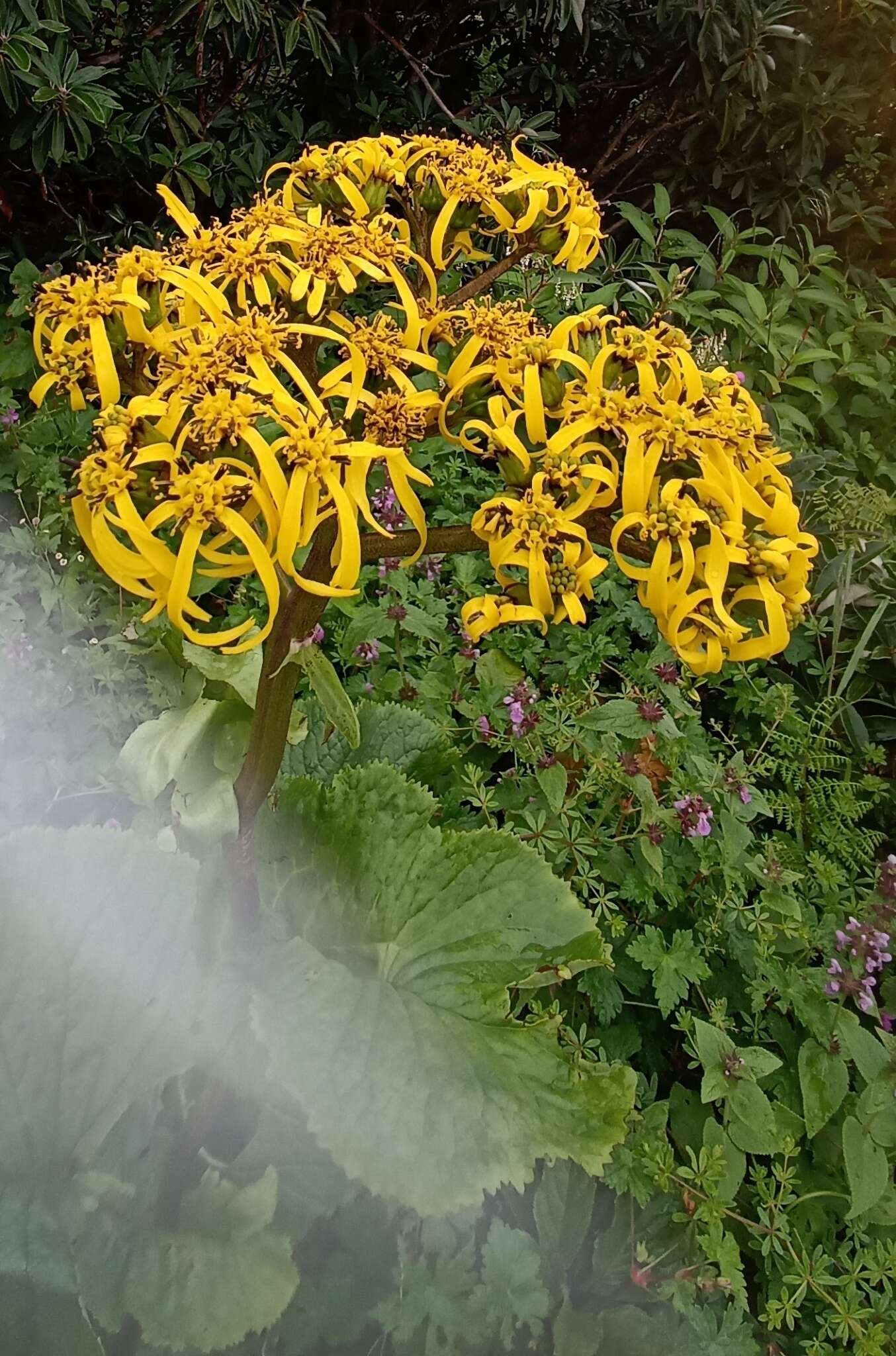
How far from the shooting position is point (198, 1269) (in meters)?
0.85

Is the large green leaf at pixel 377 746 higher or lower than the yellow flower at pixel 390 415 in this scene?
lower

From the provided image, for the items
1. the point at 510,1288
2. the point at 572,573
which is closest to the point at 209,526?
the point at 572,573

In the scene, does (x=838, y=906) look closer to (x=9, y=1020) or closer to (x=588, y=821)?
(x=588, y=821)

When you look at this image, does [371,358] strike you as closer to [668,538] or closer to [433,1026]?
[668,538]

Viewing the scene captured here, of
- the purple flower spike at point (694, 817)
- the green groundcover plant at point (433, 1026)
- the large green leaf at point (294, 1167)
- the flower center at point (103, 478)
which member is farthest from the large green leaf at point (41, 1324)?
the purple flower spike at point (694, 817)

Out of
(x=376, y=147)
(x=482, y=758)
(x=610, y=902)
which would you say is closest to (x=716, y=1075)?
(x=610, y=902)

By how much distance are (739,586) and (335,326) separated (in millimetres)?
392

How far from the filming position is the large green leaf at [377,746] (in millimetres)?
1260

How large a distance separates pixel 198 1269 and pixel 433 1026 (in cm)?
28

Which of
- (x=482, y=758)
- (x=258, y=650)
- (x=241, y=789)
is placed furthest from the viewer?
(x=482, y=758)

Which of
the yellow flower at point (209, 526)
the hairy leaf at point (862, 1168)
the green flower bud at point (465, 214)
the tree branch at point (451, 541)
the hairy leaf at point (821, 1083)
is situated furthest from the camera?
the hairy leaf at point (821, 1083)

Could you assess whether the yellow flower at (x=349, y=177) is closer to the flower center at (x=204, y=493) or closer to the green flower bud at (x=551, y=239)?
the green flower bud at (x=551, y=239)

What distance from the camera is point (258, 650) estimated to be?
1.11 meters

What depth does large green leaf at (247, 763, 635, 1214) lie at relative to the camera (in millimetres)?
824
